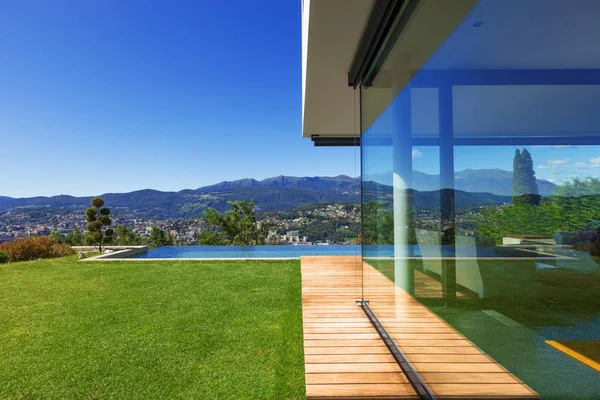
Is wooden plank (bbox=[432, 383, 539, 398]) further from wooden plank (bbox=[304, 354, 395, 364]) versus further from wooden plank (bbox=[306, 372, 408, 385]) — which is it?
wooden plank (bbox=[304, 354, 395, 364])

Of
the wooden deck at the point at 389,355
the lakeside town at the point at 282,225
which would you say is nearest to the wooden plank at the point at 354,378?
the wooden deck at the point at 389,355

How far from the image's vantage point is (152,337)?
3309mm

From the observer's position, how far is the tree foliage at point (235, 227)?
41.8 feet

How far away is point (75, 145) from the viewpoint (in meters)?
36.7

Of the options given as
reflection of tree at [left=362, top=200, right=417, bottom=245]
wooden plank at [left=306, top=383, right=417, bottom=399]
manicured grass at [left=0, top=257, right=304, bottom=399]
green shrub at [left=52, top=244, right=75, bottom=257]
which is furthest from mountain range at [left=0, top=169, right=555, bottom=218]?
green shrub at [left=52, top=244, right=75, bottom=257]

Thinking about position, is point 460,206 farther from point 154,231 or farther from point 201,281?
point 154,231

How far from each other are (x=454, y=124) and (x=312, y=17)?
6.15 ft

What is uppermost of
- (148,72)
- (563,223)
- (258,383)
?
(148,72)

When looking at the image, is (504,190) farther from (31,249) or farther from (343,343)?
(31,249)

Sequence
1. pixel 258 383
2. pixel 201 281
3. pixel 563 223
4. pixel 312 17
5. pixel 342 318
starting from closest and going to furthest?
1. pixel 563 223
2. pixel 258 383
3. pixel 312 17
4. pixel 342 318
5. pixel 201 281

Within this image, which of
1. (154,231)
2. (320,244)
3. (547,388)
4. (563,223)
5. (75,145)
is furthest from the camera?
(75,145)

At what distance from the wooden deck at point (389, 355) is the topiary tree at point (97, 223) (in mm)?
10193

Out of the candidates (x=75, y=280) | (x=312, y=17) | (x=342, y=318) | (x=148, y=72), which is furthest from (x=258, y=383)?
(x=148, y=72)

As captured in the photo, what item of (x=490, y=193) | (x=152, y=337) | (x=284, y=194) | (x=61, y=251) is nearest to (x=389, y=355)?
(x=490, y=193)
